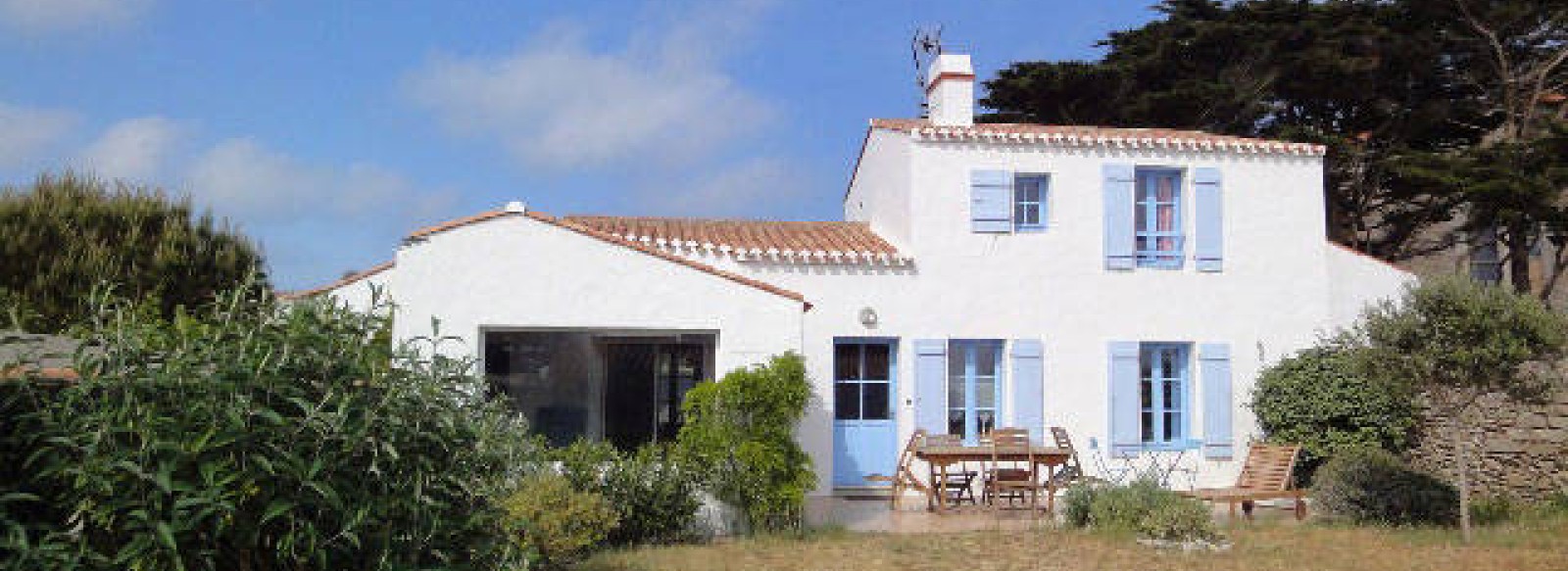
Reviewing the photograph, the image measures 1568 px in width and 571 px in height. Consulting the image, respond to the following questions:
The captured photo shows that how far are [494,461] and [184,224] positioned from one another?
12.3 meters

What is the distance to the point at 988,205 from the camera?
54.5 feet

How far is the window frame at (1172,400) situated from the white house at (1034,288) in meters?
0.03

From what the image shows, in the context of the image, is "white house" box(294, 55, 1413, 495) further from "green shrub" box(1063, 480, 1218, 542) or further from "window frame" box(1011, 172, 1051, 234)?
"green shrub" box(1063, 480, 1218, 542)

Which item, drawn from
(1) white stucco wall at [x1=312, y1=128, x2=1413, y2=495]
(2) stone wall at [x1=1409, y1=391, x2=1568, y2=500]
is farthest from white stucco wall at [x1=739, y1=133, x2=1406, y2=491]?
(2) stone wall at [x1=1409, y1=391, x2=1568, y2=500]

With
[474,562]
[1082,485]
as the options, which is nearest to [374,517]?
[474,562]

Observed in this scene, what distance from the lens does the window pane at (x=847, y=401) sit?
16234 millimetres

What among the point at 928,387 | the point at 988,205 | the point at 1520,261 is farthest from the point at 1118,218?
the point at 1520,261

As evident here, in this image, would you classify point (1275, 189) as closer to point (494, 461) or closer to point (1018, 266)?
point (1018, 266)

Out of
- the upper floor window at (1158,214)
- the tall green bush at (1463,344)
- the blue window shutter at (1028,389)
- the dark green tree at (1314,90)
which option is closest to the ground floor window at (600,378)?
the blue window shutter at (1028,389)

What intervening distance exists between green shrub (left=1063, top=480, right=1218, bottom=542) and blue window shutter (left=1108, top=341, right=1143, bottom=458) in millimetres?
3456

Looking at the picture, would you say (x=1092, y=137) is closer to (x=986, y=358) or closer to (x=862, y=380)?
(x=986, y=358)

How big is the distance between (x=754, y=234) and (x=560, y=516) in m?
7.77

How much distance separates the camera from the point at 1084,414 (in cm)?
1659

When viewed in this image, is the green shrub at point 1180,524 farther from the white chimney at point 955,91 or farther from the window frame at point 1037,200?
the white chimney at point 955,91
